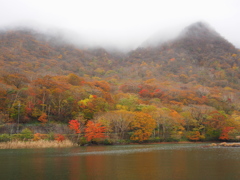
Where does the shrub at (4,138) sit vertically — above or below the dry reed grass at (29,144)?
above

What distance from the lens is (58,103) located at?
205ft

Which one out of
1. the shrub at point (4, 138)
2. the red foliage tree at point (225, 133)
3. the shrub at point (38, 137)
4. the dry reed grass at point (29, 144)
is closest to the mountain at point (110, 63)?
the red foliage tree at point (225, 133)

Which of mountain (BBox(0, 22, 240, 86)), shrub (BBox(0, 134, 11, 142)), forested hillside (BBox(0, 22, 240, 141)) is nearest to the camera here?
shrub (BBox(0, 134, 11, 142))

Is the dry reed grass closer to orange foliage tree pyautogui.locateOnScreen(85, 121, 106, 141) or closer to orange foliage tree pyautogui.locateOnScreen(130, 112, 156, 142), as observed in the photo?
orange foliage tree pyautogui.locateOnScreen(85, 121, 106, 141)

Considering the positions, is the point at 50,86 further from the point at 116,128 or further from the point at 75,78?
the point at 75,78

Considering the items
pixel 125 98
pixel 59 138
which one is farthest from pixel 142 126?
pixel 125 98

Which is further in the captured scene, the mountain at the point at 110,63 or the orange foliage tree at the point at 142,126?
the mountain at the point at 110,63

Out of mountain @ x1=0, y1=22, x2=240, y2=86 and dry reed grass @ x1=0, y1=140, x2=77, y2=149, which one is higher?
A: mountain @ x1=0, y1=22, x2=240, y2=86

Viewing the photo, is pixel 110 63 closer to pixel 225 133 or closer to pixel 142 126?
pixel 142 126

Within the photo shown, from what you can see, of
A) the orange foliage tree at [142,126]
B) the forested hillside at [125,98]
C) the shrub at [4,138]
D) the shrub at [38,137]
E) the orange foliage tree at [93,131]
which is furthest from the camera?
the forested hillside at [125,98]

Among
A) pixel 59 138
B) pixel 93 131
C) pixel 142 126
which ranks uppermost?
pixel 142 126

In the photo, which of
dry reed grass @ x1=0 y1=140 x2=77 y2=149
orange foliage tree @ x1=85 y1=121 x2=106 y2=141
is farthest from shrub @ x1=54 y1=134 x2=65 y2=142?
orange foliage tree @ x1=85 y1=121 x2=106 y2=141

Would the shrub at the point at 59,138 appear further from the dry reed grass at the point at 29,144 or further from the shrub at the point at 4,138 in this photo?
the shrub at the point at 4,138

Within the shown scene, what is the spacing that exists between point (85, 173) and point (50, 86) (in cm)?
5445
